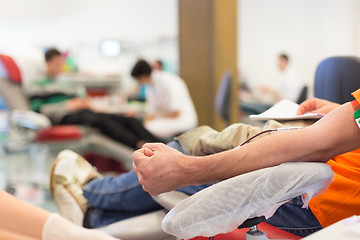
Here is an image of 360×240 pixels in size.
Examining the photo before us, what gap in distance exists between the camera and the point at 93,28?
8594 mm

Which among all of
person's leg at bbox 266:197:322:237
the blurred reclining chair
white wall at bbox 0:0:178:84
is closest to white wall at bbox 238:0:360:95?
white wall at bbox 0:0:178:84

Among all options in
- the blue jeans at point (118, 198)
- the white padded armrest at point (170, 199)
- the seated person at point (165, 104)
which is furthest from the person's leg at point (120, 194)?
the seated person at point (165, 104)

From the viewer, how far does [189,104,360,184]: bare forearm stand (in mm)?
807

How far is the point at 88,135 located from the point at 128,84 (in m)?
4.98

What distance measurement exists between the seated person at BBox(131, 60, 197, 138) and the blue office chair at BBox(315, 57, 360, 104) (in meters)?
1.70

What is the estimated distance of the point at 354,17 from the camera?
6.52 metres

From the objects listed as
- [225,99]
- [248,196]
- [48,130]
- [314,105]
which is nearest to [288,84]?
[225,99]

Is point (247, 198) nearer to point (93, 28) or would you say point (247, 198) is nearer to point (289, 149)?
point (289, 149)

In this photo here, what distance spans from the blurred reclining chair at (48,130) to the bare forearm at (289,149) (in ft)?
6.84

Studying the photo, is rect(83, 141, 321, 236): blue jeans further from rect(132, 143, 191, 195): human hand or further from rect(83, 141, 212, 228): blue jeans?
rect(132, 143, 191, 195): human hand

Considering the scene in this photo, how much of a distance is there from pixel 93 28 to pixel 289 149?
8291mm

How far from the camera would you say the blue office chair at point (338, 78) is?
147 cm

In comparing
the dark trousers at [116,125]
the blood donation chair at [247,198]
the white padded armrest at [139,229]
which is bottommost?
the dark trousers at [116,125]

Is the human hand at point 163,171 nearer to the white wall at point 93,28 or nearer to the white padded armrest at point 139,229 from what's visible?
the white padded armrest at point 139,229
